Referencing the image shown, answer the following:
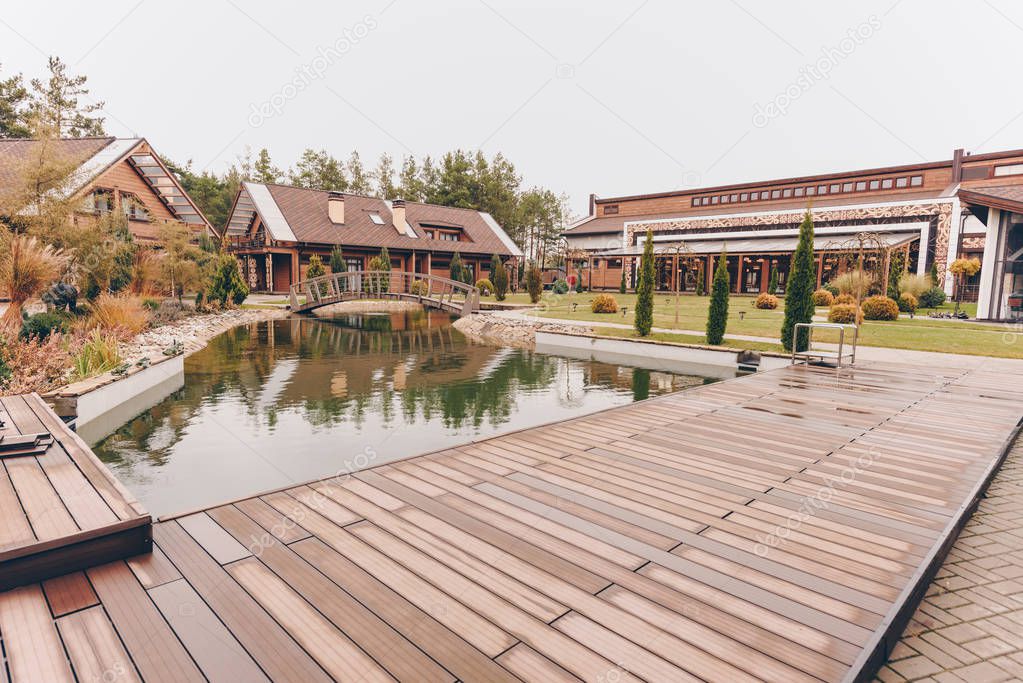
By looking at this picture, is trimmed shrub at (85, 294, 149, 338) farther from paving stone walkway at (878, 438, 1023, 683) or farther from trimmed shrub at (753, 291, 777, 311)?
trimmed shrub at (753, 291, 777, 311)

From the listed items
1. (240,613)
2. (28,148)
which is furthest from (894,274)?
(28,148)

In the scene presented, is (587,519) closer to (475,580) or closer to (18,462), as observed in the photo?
(475,580)

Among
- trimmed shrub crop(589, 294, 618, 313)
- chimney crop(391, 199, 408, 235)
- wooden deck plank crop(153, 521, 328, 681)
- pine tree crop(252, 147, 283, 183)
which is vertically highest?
pine tree crop(252, 147, 283, 183)

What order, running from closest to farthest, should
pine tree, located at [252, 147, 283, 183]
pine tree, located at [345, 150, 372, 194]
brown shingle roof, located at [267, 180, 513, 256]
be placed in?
brown shingle roof, located at [267, 180, 513, 256] < pine tree, located at [252, 147, 283, 183] < pine tree, located at [345, 150, 372, 194]

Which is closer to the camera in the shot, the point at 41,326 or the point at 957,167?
the point at 41,326

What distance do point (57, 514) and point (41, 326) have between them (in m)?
9.59

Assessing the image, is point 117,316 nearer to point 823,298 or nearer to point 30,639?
point 30,639

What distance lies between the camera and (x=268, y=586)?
104 inches

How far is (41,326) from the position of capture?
32.8 ft

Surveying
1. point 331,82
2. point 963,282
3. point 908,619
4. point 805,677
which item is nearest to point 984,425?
point 908,619

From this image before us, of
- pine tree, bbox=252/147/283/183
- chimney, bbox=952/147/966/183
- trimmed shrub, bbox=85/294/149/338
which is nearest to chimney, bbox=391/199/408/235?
pine tree, bbox=252/147/283/183

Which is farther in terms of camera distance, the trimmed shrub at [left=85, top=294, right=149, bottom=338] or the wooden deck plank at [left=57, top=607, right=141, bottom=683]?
the trimmed shrub at [left=85, top=294, right=149, bottom=338]

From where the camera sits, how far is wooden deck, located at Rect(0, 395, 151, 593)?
2.57 m

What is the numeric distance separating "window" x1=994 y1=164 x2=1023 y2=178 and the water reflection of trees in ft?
104
